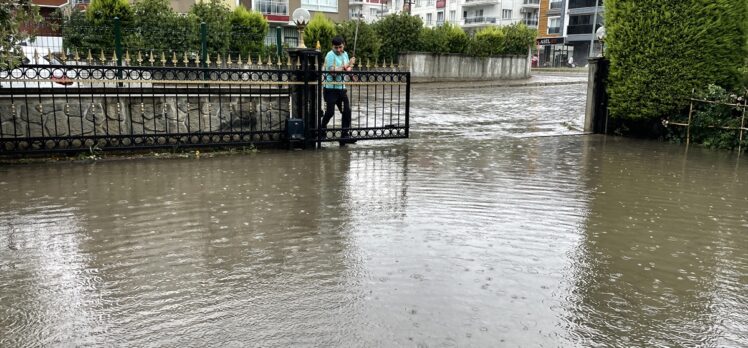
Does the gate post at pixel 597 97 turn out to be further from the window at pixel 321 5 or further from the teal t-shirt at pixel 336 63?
the window at pixel 321 5

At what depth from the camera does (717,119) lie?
35.7 ft

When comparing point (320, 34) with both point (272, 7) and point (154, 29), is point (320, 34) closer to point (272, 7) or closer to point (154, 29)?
point (154, 29)

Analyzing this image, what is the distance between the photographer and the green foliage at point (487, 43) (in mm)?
32312

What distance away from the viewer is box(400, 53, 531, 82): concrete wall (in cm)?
3036

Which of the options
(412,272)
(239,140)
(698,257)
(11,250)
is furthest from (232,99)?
(698,257)

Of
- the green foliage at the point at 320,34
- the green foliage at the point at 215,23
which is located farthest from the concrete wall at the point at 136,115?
the green foliage at the point at 320,34

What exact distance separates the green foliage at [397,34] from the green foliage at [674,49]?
61.4 ft

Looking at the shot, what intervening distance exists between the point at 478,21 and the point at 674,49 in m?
69.6

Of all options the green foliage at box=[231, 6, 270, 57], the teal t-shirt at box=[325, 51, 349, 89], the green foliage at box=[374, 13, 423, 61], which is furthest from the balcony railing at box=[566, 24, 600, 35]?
the teal t-shirt at box=[325, 51, 349, 89]

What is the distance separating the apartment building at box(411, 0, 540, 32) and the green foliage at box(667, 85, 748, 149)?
63721mm

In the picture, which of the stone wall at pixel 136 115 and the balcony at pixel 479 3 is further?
the balcony at pixel 479 3

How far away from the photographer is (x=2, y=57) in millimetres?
6680

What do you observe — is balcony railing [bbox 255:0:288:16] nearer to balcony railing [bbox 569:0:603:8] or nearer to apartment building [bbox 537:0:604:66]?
apartment building [bbox 537:0:604:66]

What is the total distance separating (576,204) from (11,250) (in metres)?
5.36
